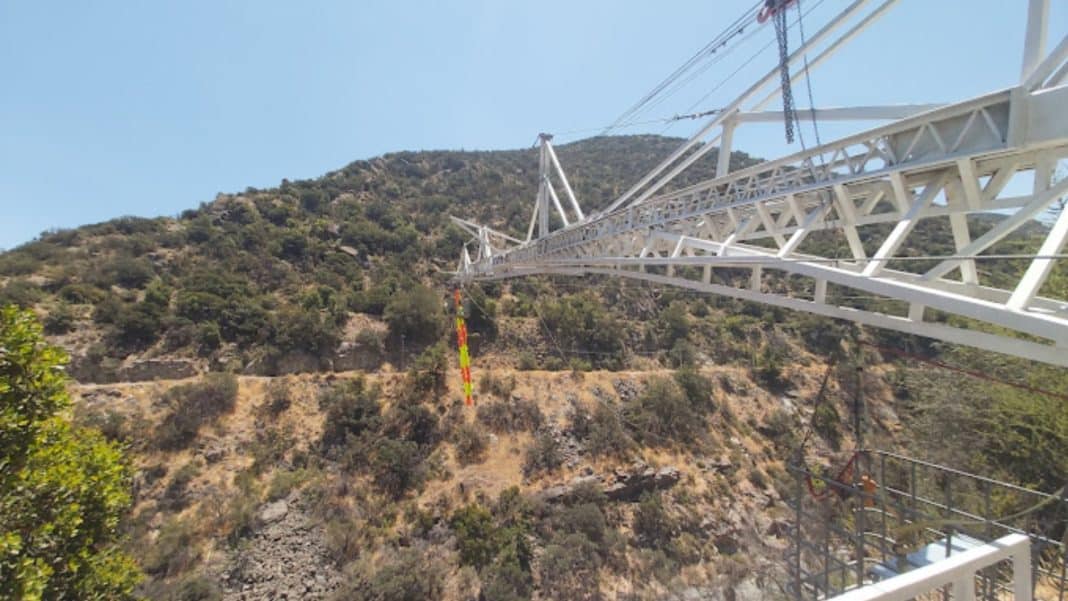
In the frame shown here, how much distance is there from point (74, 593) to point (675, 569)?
1617 cm

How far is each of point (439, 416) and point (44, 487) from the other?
14.3 meters

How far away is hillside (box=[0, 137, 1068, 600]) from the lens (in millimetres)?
13570

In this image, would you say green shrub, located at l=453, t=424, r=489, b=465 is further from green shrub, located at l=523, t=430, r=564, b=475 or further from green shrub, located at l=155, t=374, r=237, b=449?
green shrub, located at l=155, t=374, r=237, b=449

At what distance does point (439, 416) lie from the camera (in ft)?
63.2

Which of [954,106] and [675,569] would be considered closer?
[954,106]

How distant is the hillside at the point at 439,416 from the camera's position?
44.5ft

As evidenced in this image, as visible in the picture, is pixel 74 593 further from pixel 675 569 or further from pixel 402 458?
pixel 675 569

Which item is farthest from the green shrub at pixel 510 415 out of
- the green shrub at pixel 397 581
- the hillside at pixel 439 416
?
the green shrub at pixel 397 581

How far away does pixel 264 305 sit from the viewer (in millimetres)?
23484

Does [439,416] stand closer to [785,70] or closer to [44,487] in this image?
[44,487]

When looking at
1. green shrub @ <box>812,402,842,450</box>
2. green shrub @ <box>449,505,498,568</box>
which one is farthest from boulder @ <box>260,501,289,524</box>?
green shrub @ <box>812,402,842,450</box>

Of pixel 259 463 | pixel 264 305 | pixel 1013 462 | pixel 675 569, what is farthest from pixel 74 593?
pixel 1013 462

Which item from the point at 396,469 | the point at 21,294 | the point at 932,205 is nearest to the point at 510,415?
the point at 396,469

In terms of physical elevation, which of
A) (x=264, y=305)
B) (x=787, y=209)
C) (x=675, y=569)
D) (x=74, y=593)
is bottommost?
(x=675, y=569)
